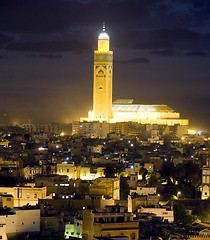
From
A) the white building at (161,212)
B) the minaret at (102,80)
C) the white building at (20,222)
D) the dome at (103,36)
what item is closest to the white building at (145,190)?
the white building at (161,212)

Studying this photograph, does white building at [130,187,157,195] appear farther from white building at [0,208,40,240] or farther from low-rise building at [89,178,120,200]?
white building at [0,208,40,240]

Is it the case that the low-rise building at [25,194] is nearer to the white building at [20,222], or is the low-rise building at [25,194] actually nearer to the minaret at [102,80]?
the white building at [20,222]

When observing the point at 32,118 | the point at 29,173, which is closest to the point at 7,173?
the point at 29,173

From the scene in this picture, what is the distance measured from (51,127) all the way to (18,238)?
6124cm

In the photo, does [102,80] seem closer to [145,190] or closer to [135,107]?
[135,107]

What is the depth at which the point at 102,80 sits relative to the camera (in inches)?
3182

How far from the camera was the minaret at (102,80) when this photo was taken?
80500mm

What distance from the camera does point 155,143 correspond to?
6738 cm

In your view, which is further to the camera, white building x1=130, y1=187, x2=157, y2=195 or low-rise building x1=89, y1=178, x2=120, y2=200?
white building x1=130, y1=187, x2=157, y2=195

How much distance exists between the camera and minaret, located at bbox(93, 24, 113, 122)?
80500mm

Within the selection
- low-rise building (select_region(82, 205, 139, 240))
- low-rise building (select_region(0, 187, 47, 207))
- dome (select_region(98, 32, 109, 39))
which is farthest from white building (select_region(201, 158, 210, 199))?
dome (select_region(98, 32, 109, 39))

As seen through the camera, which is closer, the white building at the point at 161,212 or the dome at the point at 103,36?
the white building at the point at 161,212

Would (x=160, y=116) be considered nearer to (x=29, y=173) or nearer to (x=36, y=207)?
(x=29, y=173)

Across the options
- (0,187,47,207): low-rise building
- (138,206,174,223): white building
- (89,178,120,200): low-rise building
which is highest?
(89,178,120,200): low-rise building
